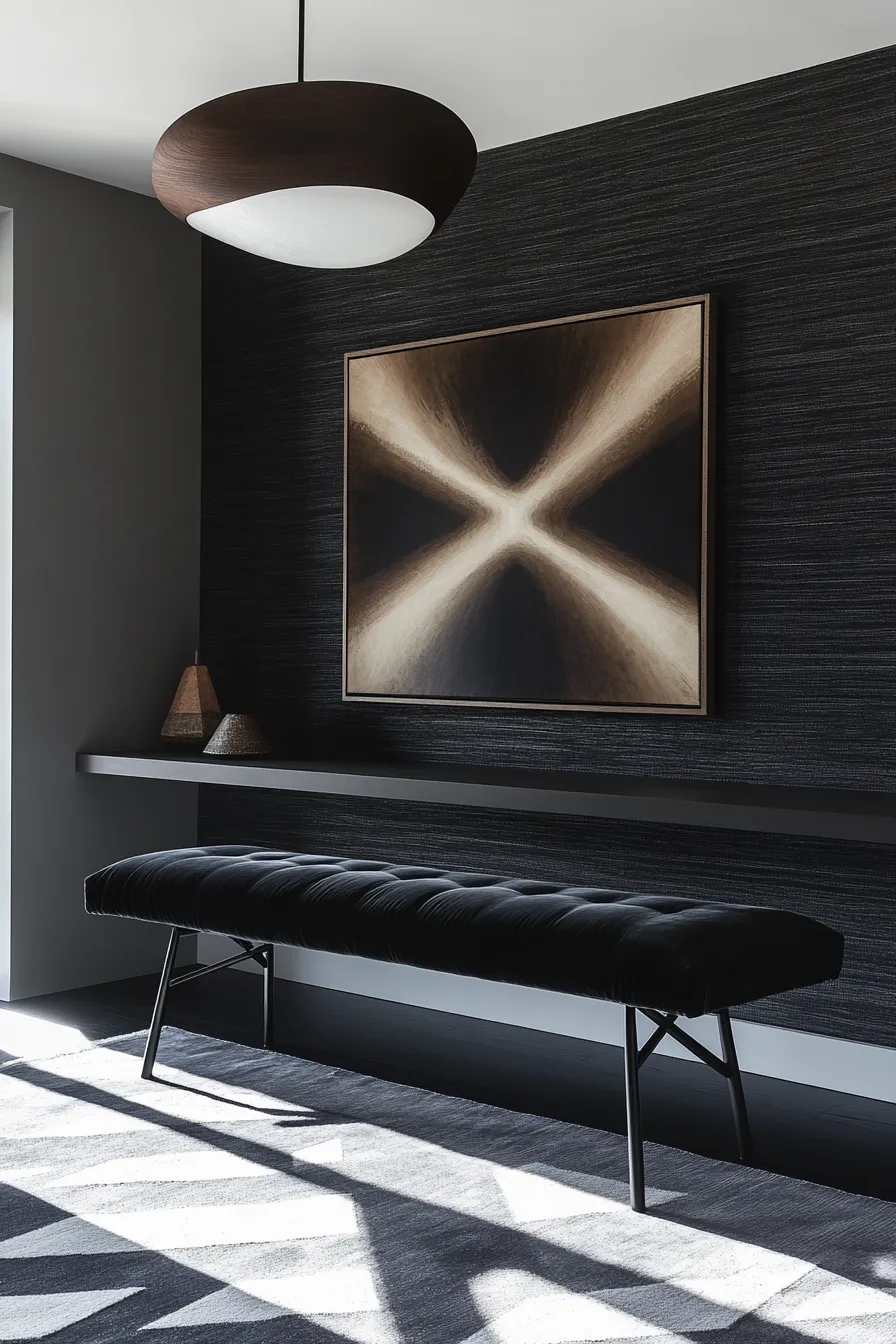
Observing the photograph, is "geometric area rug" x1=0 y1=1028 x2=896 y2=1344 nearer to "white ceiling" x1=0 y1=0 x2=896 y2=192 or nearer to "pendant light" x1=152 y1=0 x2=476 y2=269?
"pendant light" x1=152 y1=0 x2=476 y2=269

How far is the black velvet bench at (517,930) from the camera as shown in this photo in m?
2.30

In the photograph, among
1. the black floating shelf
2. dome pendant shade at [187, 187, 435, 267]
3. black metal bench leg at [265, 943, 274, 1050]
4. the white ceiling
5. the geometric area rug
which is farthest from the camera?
black metal bench leg at [265, 943, 274, 1050]

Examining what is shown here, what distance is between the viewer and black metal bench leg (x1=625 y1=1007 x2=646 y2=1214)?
230 centimetres

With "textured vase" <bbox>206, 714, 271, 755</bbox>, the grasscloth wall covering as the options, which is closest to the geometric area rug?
the grasscloth wall covering

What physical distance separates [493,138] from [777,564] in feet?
4.74

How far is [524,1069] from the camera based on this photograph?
317cm

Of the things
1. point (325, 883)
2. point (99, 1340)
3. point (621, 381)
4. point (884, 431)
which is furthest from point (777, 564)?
point (99, 1340)

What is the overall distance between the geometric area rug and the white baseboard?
657 mm

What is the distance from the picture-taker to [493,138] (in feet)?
11.9

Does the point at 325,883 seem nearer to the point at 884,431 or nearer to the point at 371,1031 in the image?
the point at 371,1031

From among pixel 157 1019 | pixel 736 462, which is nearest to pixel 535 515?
pixel 736 462

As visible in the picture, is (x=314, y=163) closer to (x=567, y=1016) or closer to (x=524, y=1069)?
(x=524, y=1069)

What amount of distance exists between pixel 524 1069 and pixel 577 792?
0.72 m

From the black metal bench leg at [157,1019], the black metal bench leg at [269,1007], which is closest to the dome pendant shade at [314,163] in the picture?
the black metal bench leg at [157,1019]
